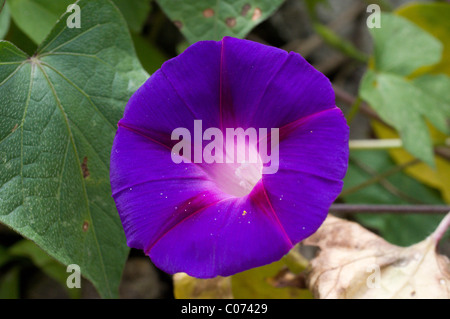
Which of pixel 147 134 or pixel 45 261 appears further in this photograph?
pixel 45 261

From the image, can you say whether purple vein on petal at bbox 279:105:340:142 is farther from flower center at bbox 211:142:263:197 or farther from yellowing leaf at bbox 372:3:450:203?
yellowing leaf at bbox 372:3:450:203

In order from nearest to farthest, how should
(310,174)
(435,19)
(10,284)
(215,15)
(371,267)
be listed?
(310,174), (371,267), (215,15), (10,284), (435,19)

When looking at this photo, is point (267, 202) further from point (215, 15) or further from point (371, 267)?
point (215, 15)

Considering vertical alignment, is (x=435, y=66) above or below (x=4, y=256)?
above

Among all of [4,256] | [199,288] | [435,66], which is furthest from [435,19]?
[4,256]

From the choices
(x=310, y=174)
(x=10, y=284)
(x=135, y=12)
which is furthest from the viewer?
(x=10, y=284)

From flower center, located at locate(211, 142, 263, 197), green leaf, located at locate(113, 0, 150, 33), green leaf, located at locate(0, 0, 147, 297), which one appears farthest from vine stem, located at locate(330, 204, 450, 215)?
green leaf, located at locate(113, 0, 150, 33)
